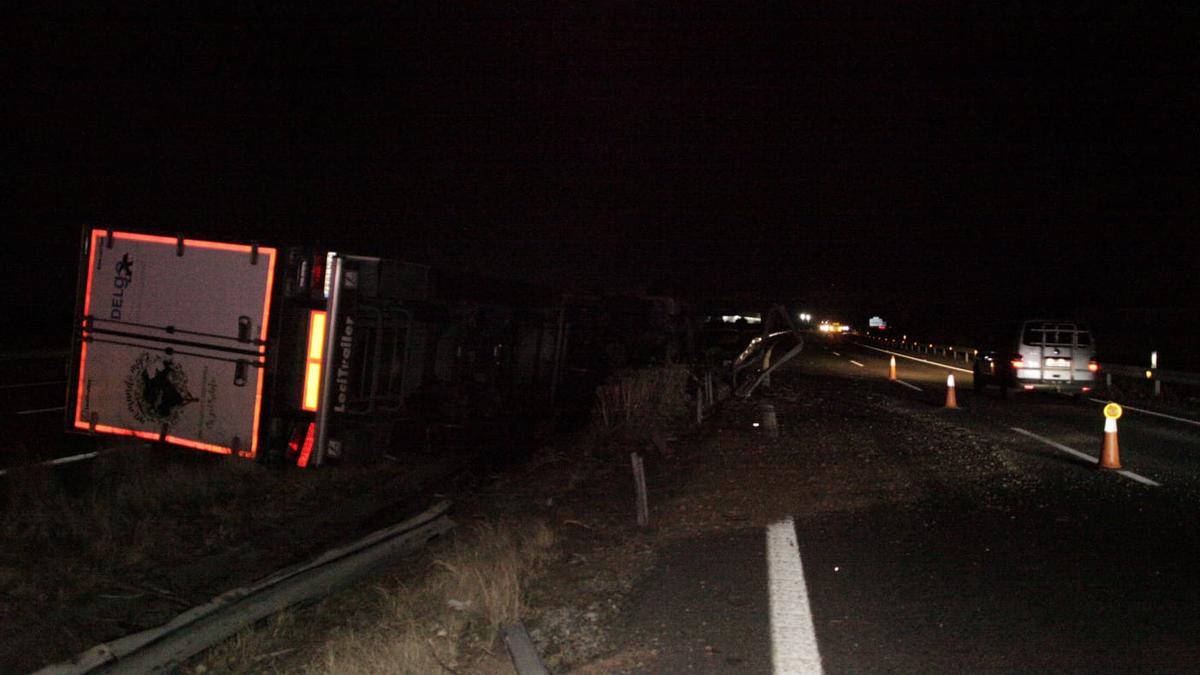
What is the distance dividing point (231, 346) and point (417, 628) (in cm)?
514

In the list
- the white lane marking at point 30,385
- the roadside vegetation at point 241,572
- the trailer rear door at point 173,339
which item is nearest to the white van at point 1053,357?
the roadside vegetation at point 241,572

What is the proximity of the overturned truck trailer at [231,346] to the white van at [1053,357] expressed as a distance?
16.3 meters

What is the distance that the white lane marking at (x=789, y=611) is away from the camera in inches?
203

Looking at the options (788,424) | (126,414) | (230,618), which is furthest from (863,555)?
(788,424)

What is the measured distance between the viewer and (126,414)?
33.4 feet

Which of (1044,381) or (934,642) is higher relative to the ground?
(1044,381)

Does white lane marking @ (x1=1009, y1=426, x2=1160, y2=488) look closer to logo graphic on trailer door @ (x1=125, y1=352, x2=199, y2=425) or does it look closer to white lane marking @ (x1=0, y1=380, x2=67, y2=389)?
logo graphic on trailer door @ (x1=125, y1=352, x2=199, y2=425)

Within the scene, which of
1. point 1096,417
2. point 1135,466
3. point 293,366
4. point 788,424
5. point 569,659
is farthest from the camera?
point 1096,417

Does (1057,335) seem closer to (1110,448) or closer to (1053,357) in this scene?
(1053,357)

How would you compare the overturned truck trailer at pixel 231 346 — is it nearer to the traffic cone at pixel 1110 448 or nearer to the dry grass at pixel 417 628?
the dry grass at pixel 417 628

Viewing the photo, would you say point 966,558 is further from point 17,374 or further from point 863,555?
point 17,374

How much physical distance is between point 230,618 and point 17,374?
66.3 ft

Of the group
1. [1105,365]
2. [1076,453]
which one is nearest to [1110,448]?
[1076,453]

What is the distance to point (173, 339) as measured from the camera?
10008mm
